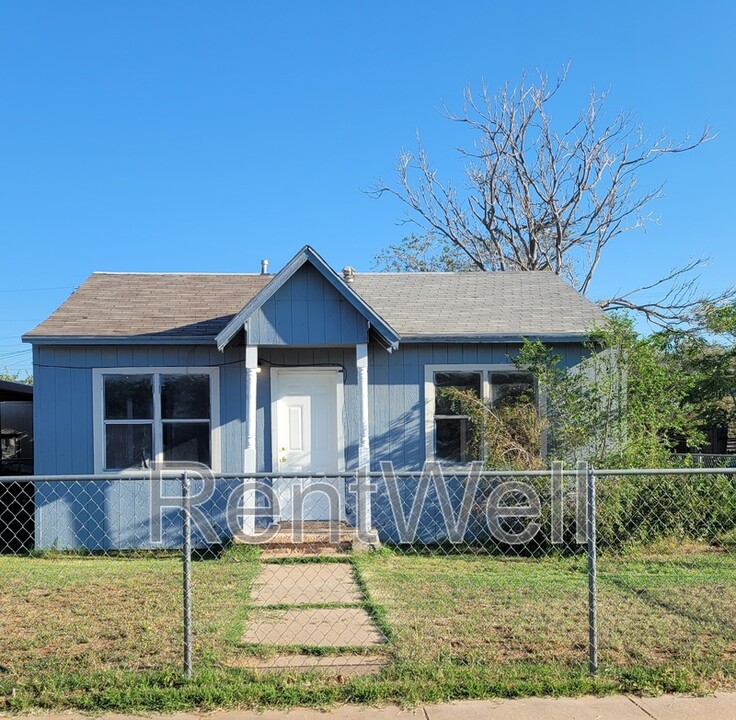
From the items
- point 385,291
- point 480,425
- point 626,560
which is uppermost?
point 385,291

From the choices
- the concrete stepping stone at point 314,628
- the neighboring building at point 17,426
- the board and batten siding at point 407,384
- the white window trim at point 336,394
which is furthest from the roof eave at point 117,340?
the concrete stepping stone at point 314,628

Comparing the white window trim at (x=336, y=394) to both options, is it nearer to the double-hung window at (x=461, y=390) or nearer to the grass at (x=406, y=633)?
the double-hung window at (x=461, y=390)

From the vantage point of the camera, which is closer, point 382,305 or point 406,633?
point 406,633

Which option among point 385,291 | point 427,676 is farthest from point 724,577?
point 385,291

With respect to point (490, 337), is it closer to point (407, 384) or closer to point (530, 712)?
point (407, 384)

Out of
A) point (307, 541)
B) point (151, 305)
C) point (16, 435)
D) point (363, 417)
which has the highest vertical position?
point (151, 305)

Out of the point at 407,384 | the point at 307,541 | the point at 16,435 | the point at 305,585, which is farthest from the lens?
the point at 16,435

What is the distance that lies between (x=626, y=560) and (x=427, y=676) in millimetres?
A: 5105

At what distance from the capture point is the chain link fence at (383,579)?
5145 millimetres

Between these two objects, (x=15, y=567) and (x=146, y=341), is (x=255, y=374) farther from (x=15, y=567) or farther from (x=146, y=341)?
(x=15, y=567)

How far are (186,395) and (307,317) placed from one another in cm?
226

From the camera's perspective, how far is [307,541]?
9773 millimetres

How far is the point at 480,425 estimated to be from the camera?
10.8 meters

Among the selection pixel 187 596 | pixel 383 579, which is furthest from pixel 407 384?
pixel 187 596
